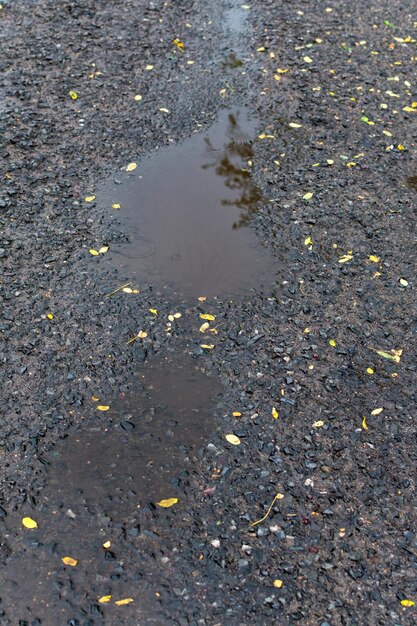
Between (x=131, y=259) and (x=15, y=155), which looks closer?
(x=131, y=259)

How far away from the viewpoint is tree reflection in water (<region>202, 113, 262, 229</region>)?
4594mm

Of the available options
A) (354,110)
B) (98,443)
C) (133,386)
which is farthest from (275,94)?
(98,443)

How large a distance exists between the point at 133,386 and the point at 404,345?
1.50 meters

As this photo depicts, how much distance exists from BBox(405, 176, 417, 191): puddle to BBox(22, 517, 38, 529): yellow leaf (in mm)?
3356

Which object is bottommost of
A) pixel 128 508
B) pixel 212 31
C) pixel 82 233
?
pixel 128 508

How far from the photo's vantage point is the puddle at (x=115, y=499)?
2715 mm

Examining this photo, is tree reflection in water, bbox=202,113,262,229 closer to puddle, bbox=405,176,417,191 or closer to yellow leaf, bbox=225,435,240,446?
puddle, bbox=405,176,417,191

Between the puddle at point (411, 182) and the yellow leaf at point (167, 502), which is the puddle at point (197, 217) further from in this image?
the yellow leaf at point (167, 502)

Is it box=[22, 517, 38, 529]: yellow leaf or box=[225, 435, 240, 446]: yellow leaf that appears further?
box=[225, 435, 240, 446]: yellow leaf

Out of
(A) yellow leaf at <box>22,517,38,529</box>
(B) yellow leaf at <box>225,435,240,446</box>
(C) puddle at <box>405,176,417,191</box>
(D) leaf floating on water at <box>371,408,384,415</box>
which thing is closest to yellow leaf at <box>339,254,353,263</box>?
(C) puddle at <box>405,176,417,191</box>

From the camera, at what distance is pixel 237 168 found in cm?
489

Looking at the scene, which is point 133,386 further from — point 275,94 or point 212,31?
point 212,31

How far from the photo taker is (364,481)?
3137mm

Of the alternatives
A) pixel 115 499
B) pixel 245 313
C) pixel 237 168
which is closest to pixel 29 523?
pixel 115 499
